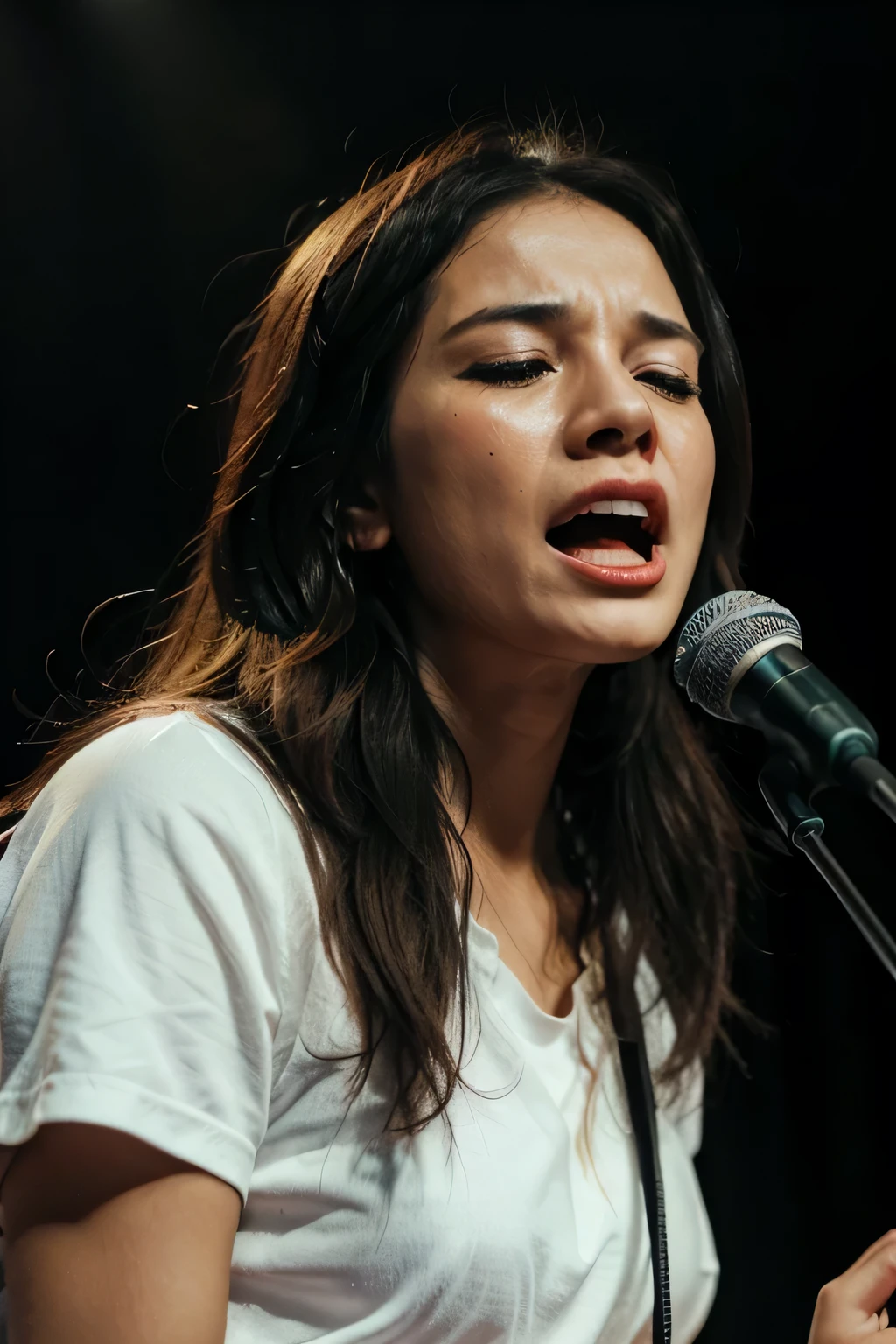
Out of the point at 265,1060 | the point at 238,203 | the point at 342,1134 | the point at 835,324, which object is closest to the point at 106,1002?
the point at 265,1060

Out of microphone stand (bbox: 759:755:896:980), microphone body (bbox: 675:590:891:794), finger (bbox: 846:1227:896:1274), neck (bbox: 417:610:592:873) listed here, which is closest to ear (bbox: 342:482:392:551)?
neck (bbox: 417:610:592:873)

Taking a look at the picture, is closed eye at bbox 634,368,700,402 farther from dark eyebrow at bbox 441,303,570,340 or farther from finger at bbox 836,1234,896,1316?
finger at bbox 836,1234,896,1316

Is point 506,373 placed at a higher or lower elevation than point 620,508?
higher

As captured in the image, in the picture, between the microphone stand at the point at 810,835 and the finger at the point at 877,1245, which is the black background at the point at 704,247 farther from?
the microphone stand at the point at 810,835

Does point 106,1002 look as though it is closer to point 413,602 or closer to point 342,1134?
point 342,1134

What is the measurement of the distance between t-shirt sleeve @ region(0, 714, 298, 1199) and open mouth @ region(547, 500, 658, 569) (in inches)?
14.5

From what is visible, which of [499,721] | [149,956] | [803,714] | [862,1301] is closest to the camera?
[803,714]

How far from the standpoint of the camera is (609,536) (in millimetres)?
1233

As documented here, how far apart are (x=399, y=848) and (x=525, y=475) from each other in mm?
354

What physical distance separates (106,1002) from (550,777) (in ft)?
2.03

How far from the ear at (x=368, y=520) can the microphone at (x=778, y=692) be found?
38 cm

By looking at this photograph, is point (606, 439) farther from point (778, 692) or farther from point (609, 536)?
point (778, 692)

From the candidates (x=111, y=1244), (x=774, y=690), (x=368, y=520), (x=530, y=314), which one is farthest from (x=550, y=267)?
(x=111, y=1244)

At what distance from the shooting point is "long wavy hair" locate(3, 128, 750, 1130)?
1.12 meters
